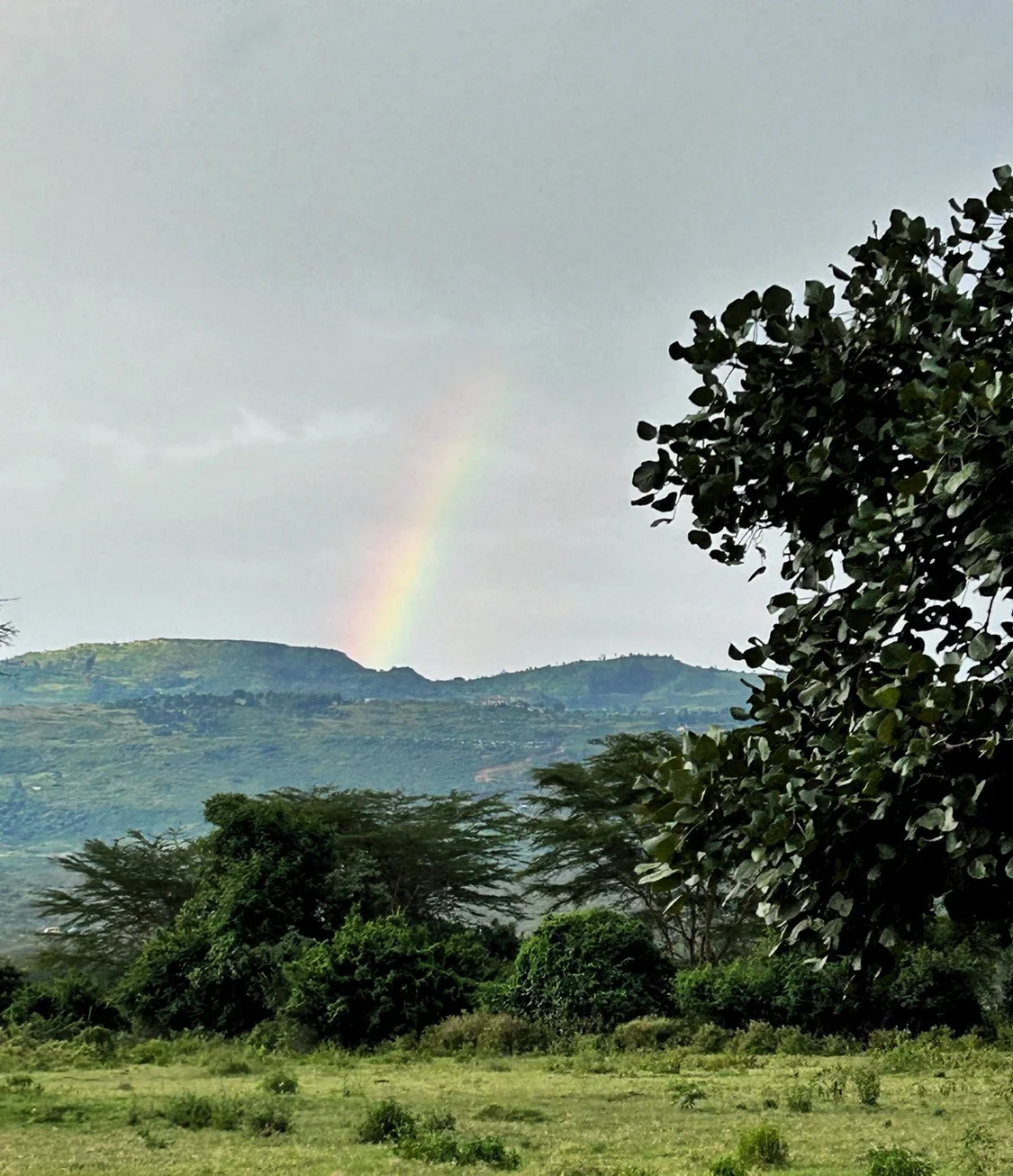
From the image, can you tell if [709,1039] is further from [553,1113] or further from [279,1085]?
[279,1085]

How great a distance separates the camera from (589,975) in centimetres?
2406

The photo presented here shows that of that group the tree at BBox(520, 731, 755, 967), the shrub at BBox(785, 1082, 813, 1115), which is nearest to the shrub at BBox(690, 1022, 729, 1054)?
the shrub at BBox(785, 1082, 813, 1115)

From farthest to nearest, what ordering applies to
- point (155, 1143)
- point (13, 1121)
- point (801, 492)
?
1. point (13, 1121)
2. point (155, 1143)
3. point (801, 492)

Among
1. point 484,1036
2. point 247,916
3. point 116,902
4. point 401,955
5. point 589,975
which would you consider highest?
point 247,916

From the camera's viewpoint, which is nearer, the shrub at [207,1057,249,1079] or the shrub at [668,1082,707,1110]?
the shrub at [668,1082,707,1110]

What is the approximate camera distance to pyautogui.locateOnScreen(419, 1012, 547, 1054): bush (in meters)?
21.6

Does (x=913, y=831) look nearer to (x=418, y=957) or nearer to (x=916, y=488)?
(x=916, y=488)

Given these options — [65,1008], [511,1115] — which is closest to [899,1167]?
[511,1115]

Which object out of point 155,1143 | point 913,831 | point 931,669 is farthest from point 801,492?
point 155,1143

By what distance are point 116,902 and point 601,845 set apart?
16438 millimetres

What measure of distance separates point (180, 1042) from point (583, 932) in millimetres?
8475

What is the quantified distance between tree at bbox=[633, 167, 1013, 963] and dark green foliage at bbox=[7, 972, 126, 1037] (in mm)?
25191

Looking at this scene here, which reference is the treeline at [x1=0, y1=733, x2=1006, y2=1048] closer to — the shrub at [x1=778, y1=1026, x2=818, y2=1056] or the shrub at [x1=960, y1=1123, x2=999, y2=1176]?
the shrub at [x1=778, y1=1026, x2=818, y2=1056]

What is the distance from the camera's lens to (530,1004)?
24344 mm
